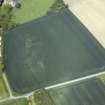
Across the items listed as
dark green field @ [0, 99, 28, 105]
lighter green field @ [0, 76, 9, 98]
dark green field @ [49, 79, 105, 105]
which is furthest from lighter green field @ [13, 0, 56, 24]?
dark green field @ [0, 99, 28, 105]

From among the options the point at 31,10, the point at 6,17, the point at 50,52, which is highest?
the point at 31,10

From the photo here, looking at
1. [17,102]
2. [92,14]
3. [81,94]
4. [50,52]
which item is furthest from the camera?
[92,14]

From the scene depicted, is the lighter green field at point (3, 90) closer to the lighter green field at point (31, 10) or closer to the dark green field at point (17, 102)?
the dark green field at point (17, 102)

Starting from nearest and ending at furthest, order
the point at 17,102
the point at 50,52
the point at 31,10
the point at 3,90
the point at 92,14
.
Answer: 1. the point at 17,102
2. the point at 3,90
3. the point at 50,52
4. the point at 92,14
5. the point at 31,10

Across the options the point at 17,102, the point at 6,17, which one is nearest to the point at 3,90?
the point at 17,102

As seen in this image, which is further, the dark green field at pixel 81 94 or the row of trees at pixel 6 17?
the row of trees at pixel 6 17

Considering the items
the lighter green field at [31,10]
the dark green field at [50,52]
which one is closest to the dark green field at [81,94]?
the dark green field at [50,52]

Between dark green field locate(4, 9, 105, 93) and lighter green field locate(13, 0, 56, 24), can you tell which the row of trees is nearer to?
lighter green field locate(13, 0, 56, 24)

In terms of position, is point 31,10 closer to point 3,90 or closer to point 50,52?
point 50,52
